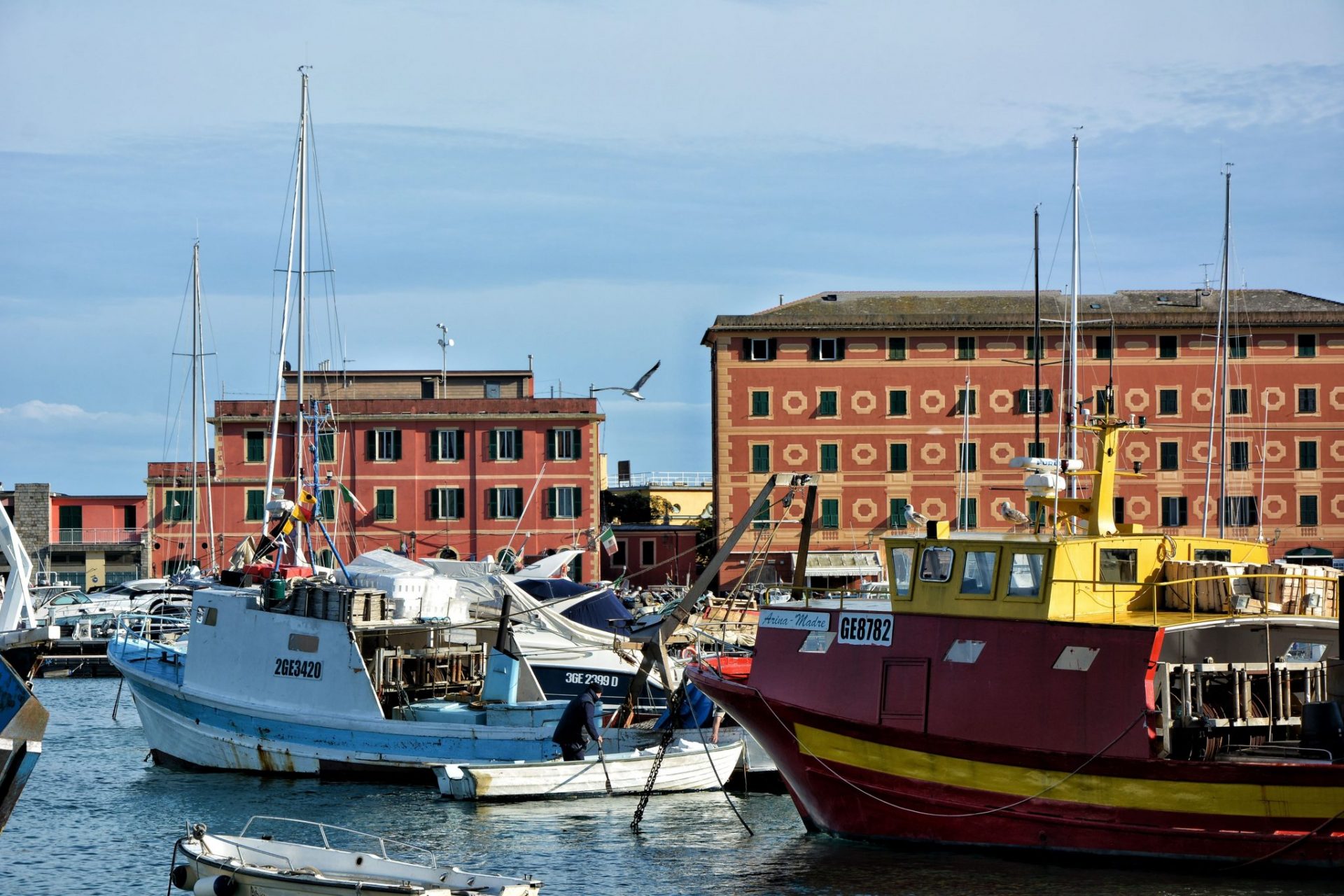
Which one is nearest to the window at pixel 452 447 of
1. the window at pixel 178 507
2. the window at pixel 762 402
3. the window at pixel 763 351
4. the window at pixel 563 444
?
the window at pixel 563 444

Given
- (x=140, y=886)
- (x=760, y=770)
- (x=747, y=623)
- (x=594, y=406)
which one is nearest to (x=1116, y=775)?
(x=760, y=770)

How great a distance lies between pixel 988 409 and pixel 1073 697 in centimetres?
4717

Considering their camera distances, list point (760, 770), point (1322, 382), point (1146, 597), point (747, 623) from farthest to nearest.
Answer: point (1322, 382) < point (747, 623) < point (760, 770) < point (1146, 597)

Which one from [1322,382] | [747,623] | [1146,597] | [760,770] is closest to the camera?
[1146,597]

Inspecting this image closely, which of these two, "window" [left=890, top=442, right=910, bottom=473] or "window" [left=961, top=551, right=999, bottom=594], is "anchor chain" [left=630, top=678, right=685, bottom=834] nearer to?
"window" [left=961, top=551, right=999, bottom=594]

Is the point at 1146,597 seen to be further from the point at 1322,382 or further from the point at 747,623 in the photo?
the point at 1322,382

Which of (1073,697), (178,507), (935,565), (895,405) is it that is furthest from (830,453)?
(1073,697)

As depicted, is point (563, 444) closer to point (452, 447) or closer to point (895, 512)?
point (452, 447)

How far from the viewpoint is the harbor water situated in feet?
64.1

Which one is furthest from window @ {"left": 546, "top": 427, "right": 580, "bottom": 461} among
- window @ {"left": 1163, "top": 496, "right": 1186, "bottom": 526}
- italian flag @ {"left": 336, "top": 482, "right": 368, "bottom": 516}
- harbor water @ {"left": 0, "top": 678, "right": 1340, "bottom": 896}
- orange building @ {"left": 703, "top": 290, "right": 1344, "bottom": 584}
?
harbor water @ {"left": 0, "top": 678, "right": 1340, "bottom": 896}

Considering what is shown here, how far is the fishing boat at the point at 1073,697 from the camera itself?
1903 centimetres

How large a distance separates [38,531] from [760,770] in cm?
5575

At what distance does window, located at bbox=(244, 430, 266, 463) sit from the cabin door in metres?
48.9

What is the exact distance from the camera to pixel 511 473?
67.0 metres
